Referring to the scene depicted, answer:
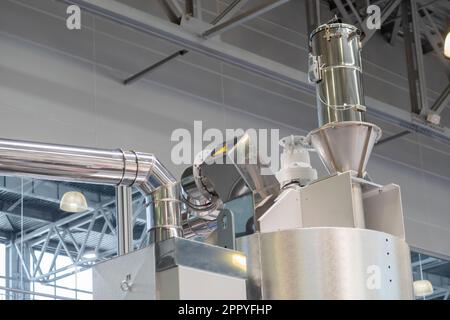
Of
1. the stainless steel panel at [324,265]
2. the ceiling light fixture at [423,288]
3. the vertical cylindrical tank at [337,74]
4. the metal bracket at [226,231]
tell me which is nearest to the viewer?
the stainless steel panel at [324,265]

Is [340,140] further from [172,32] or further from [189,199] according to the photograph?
[172,32]

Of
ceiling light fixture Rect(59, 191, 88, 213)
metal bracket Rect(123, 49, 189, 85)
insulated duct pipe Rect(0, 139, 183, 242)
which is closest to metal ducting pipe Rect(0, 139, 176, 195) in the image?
insulated duct pipe Rect(0, 139, 183, 242)

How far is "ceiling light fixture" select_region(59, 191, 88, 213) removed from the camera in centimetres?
1005

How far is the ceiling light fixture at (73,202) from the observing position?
10.1m

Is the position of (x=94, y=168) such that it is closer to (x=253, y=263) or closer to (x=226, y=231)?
(x=226, y=231)

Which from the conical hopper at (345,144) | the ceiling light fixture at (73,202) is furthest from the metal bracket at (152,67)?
the conical hopper at (345,144)

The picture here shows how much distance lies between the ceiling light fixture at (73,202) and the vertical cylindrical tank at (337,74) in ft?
16.4

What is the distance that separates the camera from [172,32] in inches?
392

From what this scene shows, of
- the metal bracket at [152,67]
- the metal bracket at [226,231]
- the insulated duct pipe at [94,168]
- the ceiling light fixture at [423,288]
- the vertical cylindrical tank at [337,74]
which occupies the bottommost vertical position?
the metal bracket at [226,231]

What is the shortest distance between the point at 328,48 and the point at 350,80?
0.76 ft

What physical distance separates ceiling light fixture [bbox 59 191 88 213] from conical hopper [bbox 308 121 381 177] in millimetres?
5106

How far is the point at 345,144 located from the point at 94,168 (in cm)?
135

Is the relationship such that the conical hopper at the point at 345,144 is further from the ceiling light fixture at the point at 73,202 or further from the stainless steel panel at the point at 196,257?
the ceiling light fixture at the point at 73,202
